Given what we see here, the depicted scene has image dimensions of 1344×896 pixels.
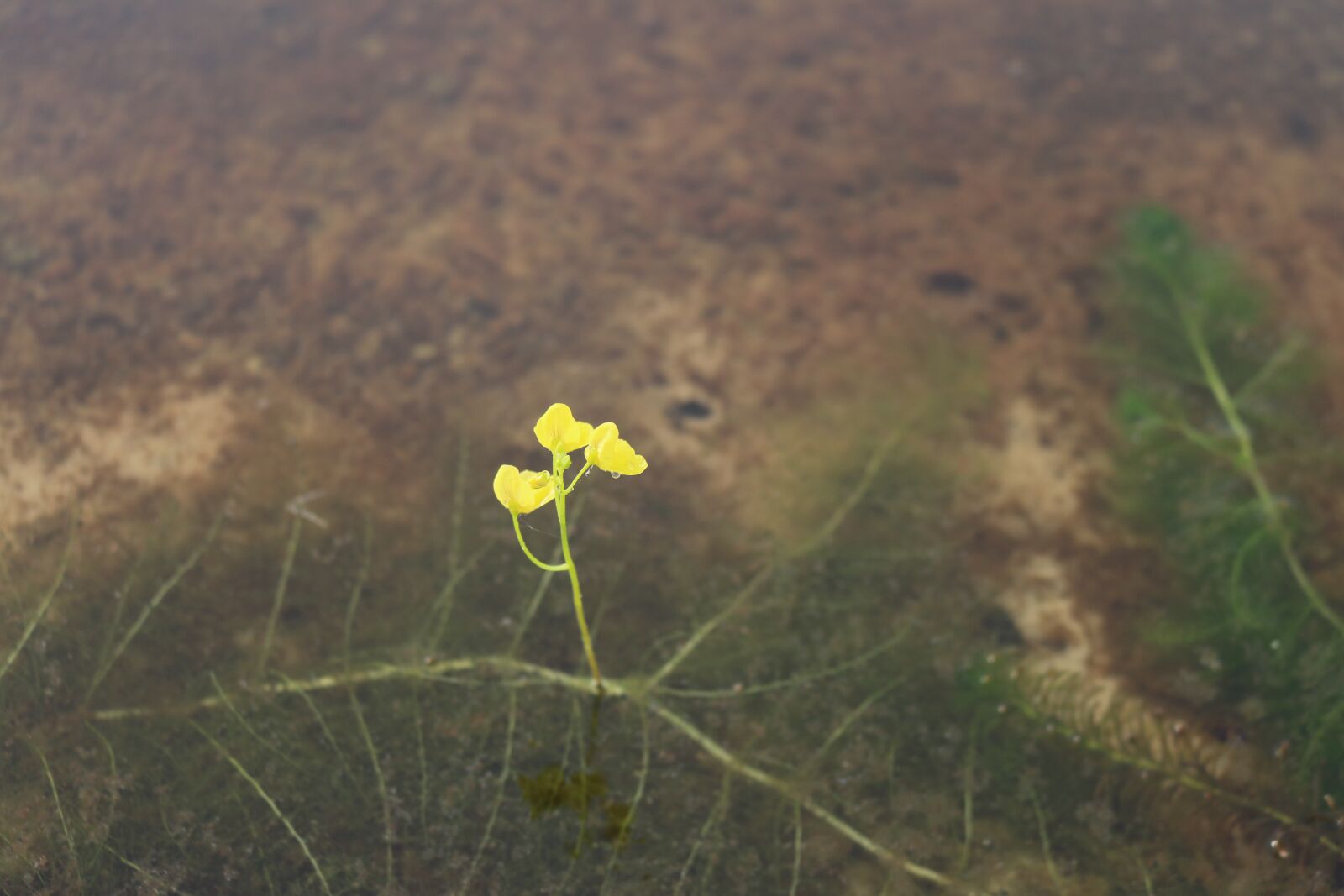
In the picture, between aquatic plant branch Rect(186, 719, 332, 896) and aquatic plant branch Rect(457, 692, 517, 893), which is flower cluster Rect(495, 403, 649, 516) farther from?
aquatic plant branch Rect(186, 719, 332, 896)

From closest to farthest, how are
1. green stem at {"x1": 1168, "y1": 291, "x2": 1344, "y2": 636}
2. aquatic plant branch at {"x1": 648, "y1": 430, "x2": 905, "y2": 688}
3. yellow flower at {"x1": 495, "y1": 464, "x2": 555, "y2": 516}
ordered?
yellow flower at {"x1": 495, "y1": 464, "x2": 555, "y2": 516} → aquatic plant branch at {"x1": 648, "y1": 430, "x2": 905, "y2": 688} → green stem at {"x1": 1168, "y1": 291, "x2": 1344, "y2": 636}

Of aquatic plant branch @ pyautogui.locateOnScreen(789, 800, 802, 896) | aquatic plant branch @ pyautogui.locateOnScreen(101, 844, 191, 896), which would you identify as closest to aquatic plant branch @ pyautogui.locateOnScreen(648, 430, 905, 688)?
aquatic plant branch @ pyautogui.locateOnScreen(789, 800, 802, 896)

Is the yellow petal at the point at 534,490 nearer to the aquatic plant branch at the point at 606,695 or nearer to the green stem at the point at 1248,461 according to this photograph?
the aquatic plant branch at the point at 606,695

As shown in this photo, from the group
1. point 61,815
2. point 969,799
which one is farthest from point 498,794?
point 969,799

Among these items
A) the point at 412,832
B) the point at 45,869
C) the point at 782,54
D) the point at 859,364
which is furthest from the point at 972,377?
the point at 45,869

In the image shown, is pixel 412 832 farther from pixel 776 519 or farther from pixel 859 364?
pixel 859 364

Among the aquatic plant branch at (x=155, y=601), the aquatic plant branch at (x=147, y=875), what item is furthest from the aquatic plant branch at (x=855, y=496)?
the aquatic plant branch at (x=147, y=875)
